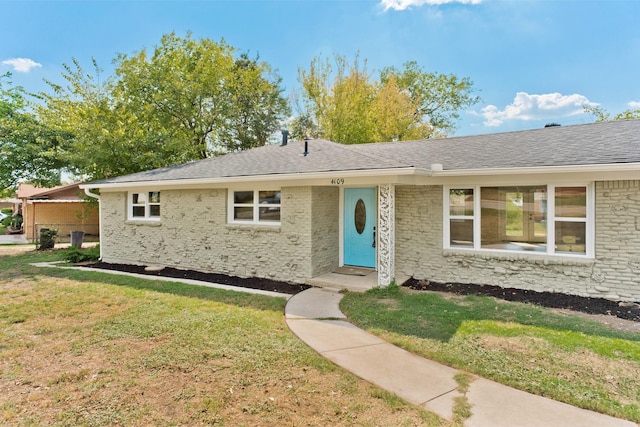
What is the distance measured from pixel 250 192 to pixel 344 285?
3.75 meters

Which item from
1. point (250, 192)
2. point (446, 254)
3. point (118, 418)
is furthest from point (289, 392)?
point (250, 192)

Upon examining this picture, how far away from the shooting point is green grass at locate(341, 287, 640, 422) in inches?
144

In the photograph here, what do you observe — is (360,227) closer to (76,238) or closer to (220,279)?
(220,279)

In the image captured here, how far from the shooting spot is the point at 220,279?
922 cm

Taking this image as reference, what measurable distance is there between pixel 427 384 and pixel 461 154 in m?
6.71

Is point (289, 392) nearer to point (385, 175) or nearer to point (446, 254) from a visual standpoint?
point (385, 175)

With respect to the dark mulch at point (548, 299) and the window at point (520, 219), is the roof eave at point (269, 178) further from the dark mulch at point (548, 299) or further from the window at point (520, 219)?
the dark mulch at point (548, 299)

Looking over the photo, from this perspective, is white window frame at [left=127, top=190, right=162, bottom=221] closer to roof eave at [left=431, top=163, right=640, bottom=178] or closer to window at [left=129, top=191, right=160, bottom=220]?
window at [left=129, top=191, right=160, bottom=220]

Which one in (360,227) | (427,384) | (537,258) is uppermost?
(360,227)

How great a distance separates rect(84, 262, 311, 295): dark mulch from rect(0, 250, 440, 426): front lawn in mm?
1252

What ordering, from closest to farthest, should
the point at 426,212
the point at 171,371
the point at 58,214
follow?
1. the point at 171,371
2. the point at 426,212
3. the point at 58,214

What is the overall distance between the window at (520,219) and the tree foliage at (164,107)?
13.0m

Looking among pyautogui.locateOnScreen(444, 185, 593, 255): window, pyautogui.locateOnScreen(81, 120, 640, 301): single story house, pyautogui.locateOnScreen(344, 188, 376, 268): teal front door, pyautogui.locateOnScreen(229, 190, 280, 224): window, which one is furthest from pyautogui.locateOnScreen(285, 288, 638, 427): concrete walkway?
pyautogui.locateOnScreen(444, 185, 593, 255): window

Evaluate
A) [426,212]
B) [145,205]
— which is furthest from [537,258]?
[145,205]
